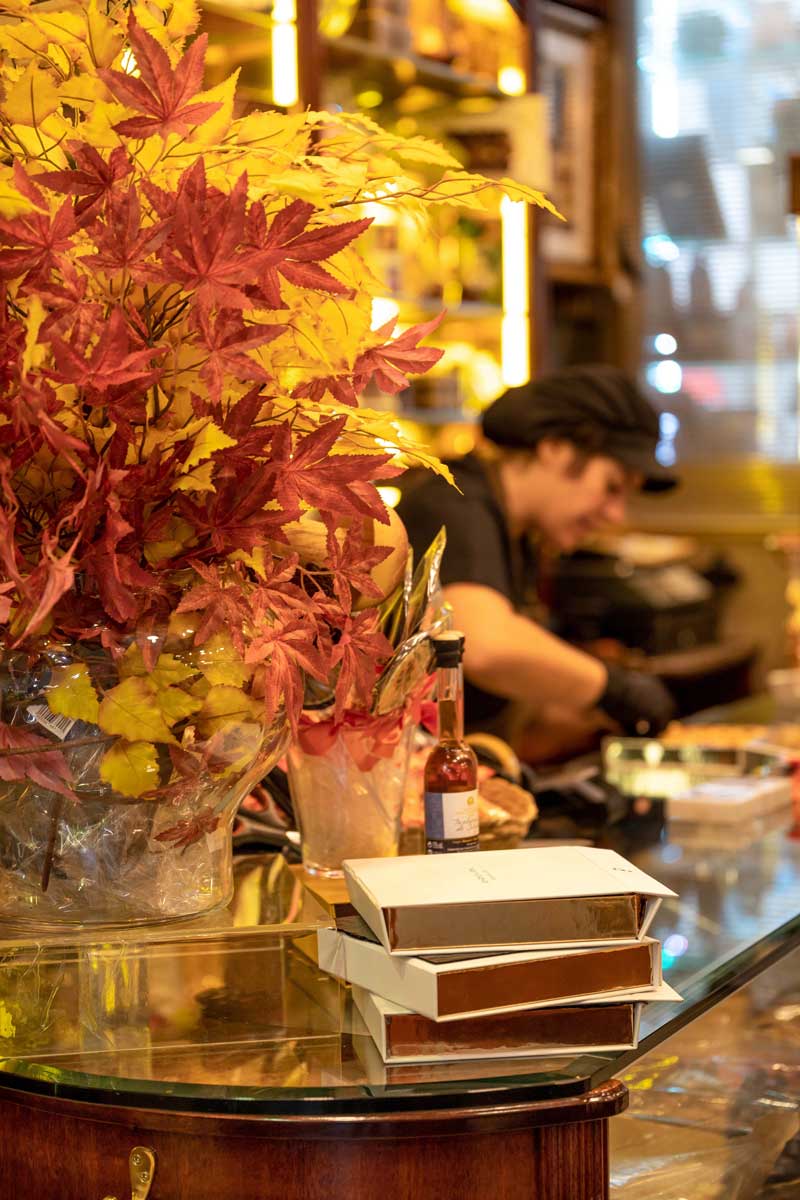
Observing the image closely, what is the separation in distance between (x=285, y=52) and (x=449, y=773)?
2691 mm

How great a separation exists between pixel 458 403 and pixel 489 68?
0.99 meters

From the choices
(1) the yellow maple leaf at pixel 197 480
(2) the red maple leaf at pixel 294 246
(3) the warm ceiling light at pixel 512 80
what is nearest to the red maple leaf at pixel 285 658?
(1) the yellow maple leaf at pixel 197 480

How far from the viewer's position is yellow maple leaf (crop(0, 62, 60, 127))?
1.03 meters

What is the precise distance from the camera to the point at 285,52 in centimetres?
361

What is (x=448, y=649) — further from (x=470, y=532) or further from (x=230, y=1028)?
(x=470, y=532)

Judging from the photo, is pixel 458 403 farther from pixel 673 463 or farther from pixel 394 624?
pixel 394 624

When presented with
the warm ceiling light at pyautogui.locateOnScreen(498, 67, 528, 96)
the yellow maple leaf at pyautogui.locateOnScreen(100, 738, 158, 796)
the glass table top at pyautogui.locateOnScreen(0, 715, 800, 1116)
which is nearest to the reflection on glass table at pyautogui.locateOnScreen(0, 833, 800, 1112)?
the glass table top at pyautogui.locateOnScreen(0, 715, 800, 1116)

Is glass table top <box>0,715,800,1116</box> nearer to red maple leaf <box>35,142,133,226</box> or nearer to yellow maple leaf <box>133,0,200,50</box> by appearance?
red maple leaf <box>35,142,133,226</box>

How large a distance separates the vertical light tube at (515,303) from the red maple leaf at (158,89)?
3768 millimetres

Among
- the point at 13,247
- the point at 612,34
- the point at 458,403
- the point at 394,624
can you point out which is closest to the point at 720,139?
the point at 612,34

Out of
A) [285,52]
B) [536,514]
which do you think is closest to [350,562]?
[536,514]

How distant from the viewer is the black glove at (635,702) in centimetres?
290

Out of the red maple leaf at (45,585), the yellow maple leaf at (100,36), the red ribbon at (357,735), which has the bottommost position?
the red ribbon at (357,735)

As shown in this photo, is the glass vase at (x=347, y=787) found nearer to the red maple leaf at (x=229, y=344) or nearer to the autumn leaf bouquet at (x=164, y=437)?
the autumn leaf bouquet at (x=164, y=437)
